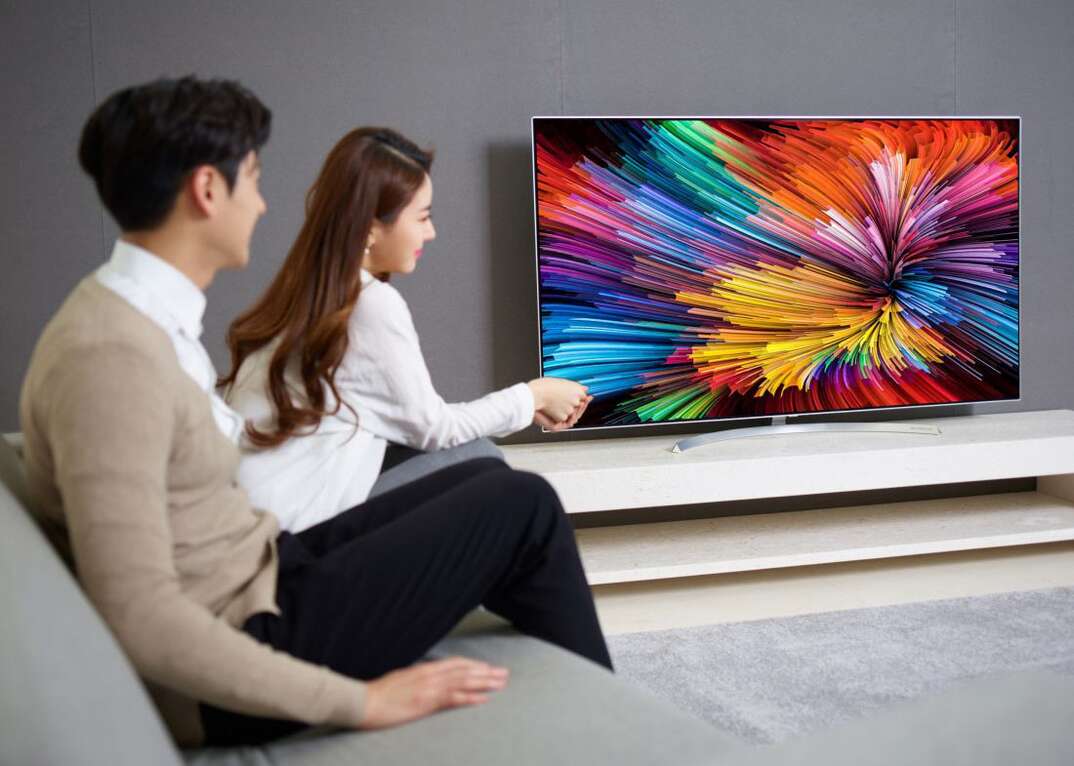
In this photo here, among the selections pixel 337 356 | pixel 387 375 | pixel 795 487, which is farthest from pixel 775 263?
pixel 337 356

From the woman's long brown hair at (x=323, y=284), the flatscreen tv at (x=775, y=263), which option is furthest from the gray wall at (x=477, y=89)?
the woman's long brown hair at (x=323, y=284)

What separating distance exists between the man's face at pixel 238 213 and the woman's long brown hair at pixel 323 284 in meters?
0.55

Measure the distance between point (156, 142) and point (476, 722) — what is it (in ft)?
2.46

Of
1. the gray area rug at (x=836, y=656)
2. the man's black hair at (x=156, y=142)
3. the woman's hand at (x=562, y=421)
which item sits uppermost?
the man's black hair at (x=156, y=142)

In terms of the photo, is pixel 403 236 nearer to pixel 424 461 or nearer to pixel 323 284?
pixel 323 284

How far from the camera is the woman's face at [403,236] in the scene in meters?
2.03

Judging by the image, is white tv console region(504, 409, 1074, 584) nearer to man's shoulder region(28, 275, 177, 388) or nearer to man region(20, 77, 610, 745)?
man region(20, 77, 610, 745)

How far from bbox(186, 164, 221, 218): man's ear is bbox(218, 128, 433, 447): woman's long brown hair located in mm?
618

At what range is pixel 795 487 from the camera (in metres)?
3.14

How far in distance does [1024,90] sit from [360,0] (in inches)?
90.6

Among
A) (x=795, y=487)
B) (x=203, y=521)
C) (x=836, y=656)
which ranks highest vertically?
(x=203, y=521)

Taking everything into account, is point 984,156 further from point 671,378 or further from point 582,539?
point 582,539

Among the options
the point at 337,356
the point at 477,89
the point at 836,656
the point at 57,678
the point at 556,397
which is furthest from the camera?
the point at 477,89

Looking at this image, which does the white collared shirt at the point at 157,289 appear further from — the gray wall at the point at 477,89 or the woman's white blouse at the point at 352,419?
the gray wall at the point at 477,89
